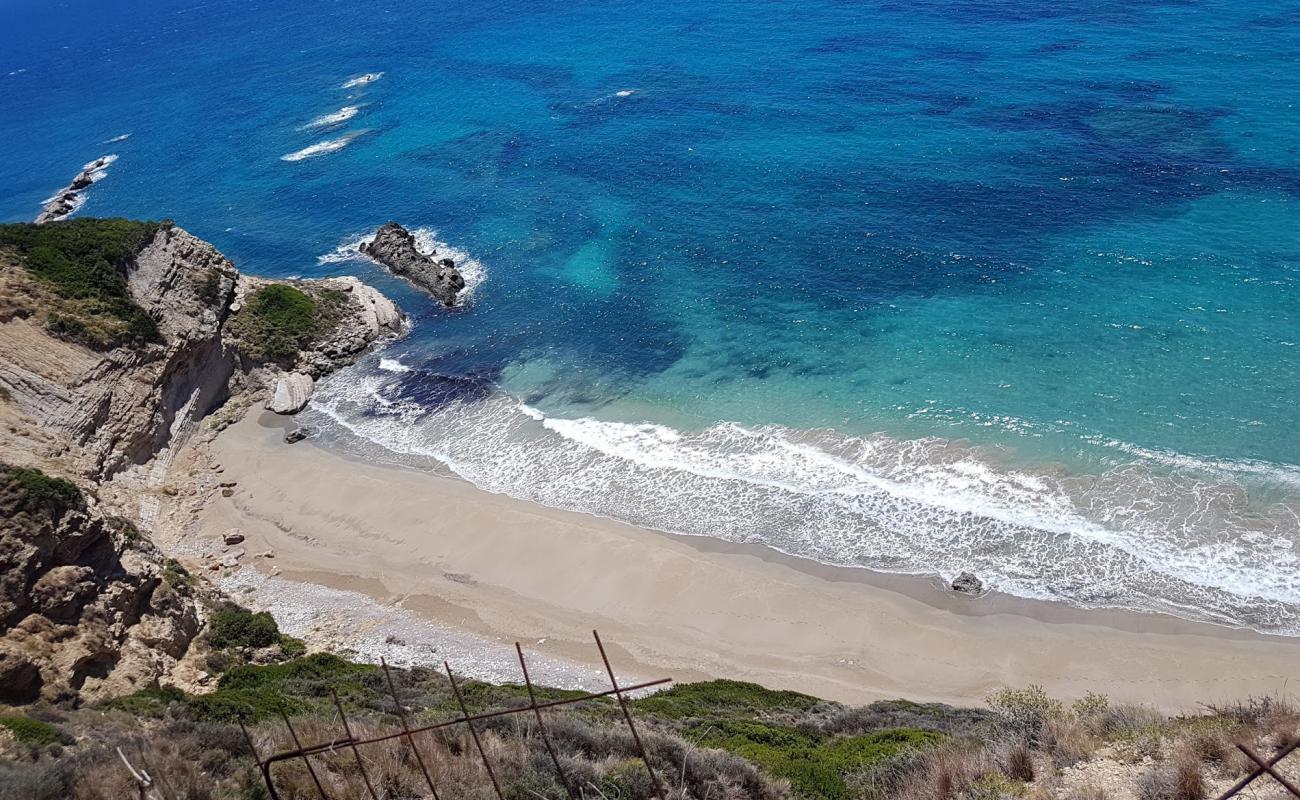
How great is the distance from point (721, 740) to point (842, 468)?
14.3m

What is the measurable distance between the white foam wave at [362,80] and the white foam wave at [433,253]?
3336 centimetres

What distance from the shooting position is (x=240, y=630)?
855 inches

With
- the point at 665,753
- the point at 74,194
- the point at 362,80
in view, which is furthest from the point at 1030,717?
the point at 362,80

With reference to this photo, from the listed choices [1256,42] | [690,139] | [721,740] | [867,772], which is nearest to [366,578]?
[721,740]

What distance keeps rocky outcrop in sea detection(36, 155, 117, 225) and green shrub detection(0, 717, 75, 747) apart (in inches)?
2183

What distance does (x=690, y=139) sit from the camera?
52.2 m

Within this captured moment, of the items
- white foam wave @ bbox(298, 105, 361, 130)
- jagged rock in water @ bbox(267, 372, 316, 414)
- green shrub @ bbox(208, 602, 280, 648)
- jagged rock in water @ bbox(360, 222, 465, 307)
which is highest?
white foam wave @ bbox(298, 105, 361, 130)

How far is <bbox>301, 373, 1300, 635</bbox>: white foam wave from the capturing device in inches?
853

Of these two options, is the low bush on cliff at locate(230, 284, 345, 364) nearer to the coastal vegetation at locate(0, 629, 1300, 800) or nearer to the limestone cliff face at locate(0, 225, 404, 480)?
the limestone cliff face at locate(0, 225, 404, 480)

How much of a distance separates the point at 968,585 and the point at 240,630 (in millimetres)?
19183

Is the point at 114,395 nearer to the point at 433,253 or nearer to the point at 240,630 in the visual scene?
the point at 240,630

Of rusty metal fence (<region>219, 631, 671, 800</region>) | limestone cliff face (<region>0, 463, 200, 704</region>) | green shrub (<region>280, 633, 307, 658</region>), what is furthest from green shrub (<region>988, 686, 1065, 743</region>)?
limestone cliff face (<region>0, 463, 200, 704</region>)

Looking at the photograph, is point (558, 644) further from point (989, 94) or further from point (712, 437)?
point (989, 94)

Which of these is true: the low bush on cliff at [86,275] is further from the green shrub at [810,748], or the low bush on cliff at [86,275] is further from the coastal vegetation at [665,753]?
the green shrub at [810,748]
